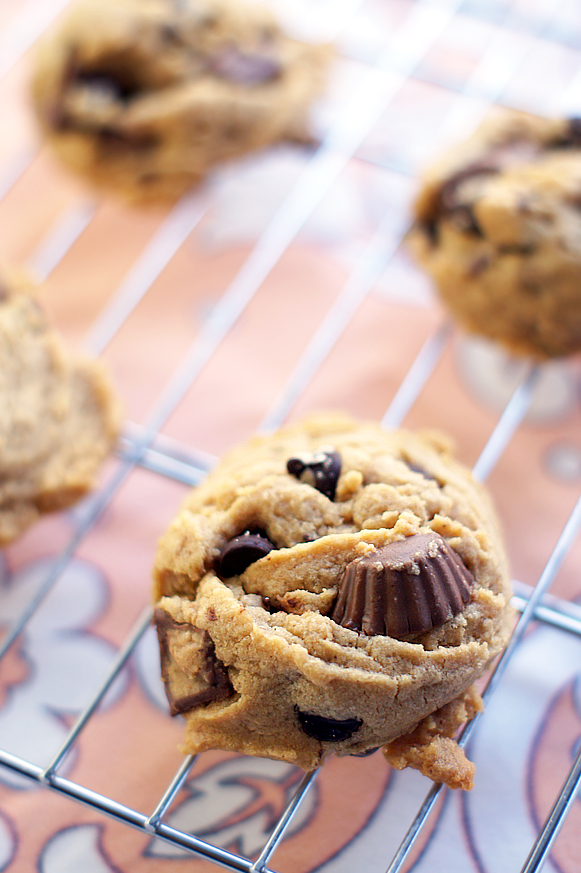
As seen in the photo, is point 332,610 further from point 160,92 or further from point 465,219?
point 160,92

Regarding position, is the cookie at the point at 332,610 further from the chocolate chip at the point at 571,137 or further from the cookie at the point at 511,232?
the chocolate chip at the point at 571,137

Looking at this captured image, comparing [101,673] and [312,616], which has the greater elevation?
[312,616]

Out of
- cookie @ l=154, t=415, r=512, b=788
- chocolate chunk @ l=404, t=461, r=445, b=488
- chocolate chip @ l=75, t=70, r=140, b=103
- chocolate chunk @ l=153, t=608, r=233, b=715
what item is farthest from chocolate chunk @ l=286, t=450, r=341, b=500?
chocolate chip @ l=75, t=70, r=140, b=103

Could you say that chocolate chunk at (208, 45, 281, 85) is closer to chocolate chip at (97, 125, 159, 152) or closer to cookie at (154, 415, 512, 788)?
chocolate chip at (97, 125, 159, 152)

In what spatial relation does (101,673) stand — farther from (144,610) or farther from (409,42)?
(409,42)

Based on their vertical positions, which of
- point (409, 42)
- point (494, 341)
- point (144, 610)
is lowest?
point (144, 610)

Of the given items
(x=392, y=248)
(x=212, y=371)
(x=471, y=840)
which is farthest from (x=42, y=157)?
(x=471, y=840)
